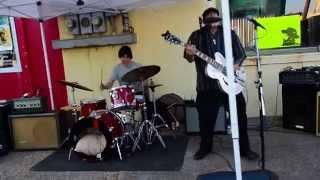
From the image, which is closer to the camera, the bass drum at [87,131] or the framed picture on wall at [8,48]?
the bass drum at [87,131]

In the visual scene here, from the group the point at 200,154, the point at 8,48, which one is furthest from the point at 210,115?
the point at 8,48

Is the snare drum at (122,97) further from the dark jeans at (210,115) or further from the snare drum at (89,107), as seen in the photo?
the dark jeans at (210,115)

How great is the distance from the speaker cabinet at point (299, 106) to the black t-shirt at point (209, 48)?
1.40 metres

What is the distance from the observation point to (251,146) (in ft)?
16.9

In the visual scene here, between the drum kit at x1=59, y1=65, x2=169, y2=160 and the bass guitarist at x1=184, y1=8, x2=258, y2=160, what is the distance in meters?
0.57

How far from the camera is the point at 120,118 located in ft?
16.5

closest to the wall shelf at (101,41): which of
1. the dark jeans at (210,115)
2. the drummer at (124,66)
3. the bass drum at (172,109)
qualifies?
the drummer at (124,66)

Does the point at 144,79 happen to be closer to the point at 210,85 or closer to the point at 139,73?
the point at 139,73

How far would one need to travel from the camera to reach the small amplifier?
5.71 metres

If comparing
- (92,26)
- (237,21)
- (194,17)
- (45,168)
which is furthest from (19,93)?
(237,21)

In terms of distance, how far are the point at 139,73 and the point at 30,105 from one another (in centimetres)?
178

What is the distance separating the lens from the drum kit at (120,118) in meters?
4.89

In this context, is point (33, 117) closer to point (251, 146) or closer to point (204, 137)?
point (204, 137)

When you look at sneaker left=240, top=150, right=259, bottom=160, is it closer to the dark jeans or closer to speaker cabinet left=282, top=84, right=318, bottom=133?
the dark jeans
